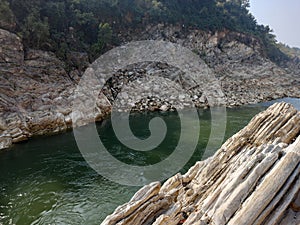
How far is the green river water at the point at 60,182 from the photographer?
8273mm

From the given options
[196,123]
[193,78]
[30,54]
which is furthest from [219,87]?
[30,54]

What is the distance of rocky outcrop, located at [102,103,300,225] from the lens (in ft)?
13.4

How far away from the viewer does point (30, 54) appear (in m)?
20.7

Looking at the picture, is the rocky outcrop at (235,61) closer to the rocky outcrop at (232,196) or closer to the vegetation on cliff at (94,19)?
the vegetation on cliff at (94,19)

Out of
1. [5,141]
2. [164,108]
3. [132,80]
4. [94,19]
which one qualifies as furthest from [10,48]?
[164,108]

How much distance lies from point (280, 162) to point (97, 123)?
1587cm

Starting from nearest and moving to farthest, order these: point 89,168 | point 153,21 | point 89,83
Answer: point 89,168, point 89,83, point 153,21

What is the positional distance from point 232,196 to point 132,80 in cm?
2399

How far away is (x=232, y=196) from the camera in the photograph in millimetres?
4336

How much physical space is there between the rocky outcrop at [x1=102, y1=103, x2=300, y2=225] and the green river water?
3449mm

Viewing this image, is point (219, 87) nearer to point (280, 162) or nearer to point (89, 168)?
point (89, 168)

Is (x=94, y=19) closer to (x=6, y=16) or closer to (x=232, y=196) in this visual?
(x=6, y=16)

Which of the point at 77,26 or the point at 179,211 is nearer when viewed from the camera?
the point at 179,211

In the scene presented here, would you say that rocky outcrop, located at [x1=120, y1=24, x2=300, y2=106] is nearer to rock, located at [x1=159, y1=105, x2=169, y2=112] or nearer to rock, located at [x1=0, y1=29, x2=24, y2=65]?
rock, located at [x1=159, y1=105, x2=169, y2=112]
